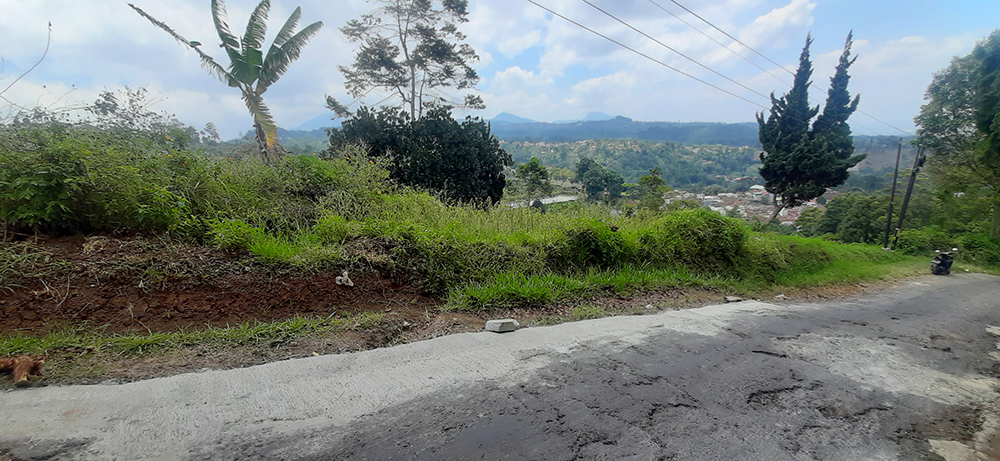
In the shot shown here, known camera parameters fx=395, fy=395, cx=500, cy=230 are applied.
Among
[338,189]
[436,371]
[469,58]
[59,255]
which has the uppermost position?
[469,58]

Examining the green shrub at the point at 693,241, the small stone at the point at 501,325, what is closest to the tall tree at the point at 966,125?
the green shrub at the point at 693,241

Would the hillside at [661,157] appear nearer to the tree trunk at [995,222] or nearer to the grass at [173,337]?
the tree trunk at [995,222]

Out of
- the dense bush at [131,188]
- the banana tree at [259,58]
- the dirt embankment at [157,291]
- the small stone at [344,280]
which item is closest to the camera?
the dirt embankment at [157,291]

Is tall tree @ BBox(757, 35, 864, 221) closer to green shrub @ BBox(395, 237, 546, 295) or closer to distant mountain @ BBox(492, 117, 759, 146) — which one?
green shrub @ BBox(395, 237, 546, 295)

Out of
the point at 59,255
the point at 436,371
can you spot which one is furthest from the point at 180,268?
the point at 436,371

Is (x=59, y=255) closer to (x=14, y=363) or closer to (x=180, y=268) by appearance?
(x=180, y=268)

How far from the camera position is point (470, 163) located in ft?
43.3

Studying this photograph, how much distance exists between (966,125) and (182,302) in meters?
31.6

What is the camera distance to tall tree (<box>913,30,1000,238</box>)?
54.5 ft

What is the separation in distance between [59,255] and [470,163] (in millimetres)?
10564

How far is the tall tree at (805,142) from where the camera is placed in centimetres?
2064

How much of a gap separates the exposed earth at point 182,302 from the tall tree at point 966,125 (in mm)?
23659

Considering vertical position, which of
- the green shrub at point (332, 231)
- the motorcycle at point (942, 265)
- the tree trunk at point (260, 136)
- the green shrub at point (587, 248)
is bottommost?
the motorcycle at point (942, 265)

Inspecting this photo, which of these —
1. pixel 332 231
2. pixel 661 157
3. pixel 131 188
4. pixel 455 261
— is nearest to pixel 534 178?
pixel 455 261
